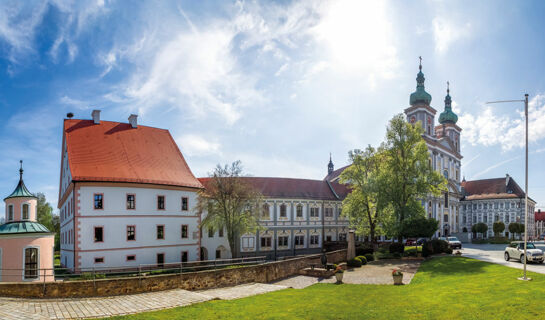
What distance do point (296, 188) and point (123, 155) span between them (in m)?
24.4

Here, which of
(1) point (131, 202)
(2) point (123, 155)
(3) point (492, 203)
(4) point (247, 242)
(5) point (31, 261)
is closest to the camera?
(5) point (31, 261)

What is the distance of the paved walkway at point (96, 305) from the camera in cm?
1253

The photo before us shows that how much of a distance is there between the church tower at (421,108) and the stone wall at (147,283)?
1964 inches

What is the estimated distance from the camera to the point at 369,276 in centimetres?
2528

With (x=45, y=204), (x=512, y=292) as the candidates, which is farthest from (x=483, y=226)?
(x=45, y=204)

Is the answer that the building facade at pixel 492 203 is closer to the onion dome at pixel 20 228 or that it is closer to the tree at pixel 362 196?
the tree at pixel 362 196

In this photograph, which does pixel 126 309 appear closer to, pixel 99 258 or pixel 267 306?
pixel 267 306

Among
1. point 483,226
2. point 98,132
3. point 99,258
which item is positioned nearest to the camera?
point 99,258

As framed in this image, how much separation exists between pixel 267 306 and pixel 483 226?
73601 mm

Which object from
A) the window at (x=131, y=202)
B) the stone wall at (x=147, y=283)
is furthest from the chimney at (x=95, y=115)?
the stone wall at (x=147, y=283)

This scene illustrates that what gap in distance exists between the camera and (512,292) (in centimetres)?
1502

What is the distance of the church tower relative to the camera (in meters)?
66.2

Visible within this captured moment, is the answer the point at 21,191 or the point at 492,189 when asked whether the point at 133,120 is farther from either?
the point at 492,189

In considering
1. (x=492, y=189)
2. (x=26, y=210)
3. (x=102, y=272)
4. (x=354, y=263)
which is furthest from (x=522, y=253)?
(x=492, y=189)
